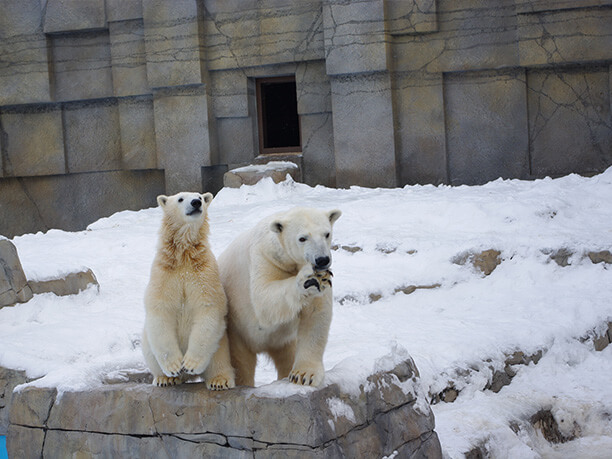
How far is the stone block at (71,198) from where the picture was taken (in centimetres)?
1159

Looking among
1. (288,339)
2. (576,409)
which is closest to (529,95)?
(576,409)

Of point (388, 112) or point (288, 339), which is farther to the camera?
point (388, 112)

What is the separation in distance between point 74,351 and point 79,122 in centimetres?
701

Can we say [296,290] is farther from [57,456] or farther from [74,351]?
[74,351]

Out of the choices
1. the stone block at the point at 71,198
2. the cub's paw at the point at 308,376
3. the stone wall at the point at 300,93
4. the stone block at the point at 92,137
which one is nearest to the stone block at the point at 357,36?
the stone wall at the point at 300,93

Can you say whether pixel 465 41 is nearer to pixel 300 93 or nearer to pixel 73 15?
pixel 300 93

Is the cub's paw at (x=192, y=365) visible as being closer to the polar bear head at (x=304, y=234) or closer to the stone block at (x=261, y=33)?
the polar bear head at (x=304, y=234)

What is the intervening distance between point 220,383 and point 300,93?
7622mm

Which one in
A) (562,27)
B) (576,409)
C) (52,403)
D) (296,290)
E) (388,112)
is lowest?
(576,409)

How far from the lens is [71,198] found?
467 inches

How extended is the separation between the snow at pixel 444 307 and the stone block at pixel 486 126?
51.1 inches

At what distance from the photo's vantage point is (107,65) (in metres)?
11.3

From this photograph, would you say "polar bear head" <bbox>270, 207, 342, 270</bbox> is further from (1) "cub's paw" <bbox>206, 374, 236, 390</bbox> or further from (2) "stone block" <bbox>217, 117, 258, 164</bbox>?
(2) "stone block" <bbox>217, 117, 258, 164</bbox>

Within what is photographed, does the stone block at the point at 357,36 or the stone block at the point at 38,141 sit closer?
the stone block at the point at 357,36
